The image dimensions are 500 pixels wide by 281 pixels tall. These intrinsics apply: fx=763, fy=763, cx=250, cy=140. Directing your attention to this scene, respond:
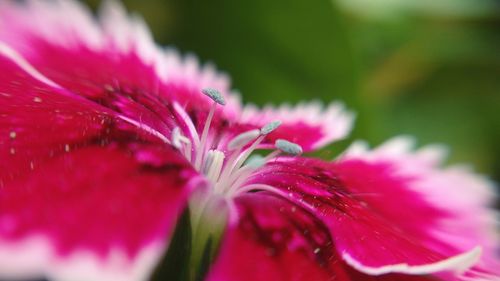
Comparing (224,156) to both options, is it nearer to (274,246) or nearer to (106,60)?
(274,246)

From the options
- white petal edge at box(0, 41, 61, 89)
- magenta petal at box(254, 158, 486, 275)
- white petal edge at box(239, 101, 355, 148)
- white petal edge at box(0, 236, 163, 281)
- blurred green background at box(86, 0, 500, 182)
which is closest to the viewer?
white petal edge at box(0, 236, 163, 281)

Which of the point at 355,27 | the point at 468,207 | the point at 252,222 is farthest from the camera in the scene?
the point at 355,27

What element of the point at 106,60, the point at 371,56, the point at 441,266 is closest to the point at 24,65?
the point at 106,60

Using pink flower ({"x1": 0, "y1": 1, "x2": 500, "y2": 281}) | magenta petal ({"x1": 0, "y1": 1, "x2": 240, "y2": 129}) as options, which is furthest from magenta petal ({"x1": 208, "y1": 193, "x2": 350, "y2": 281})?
magenta petal ({"x1": 0, "y1": 1, "x2": 240, "y2": 129})

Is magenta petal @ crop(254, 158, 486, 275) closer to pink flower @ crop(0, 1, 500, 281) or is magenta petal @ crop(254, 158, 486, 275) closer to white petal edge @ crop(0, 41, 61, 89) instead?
pink flower @ crop(0, 1, 500, 281)

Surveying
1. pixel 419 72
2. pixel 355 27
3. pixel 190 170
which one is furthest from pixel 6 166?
pixel 419 72

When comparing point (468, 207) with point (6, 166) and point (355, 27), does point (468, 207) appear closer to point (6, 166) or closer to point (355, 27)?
point (6, 166)

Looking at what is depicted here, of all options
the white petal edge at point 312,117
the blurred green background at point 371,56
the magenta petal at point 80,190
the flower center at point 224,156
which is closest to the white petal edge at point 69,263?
the magenta petal at point 80,190
